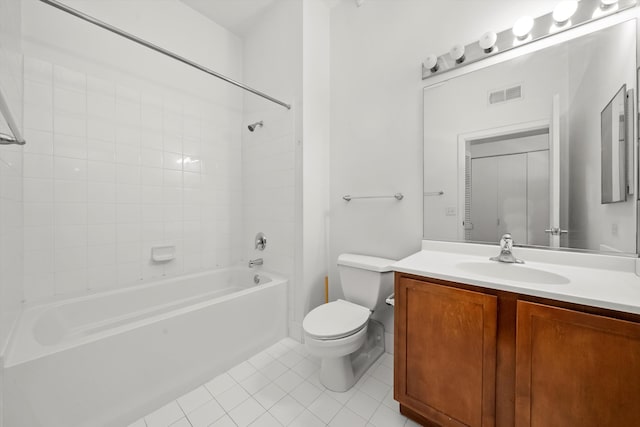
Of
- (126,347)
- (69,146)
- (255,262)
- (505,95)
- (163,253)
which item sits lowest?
(126,347)

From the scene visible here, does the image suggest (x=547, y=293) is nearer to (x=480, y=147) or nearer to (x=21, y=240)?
(x=480, y=147)

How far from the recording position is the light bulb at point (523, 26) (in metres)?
1.23

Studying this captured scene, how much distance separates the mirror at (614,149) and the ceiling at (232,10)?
7.77 ft

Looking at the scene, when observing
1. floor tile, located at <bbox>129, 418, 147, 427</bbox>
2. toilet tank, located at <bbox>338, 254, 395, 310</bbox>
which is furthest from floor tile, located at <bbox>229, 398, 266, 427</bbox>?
toilet tank, located at <bbox>338, 254, 395, 310</bbox>

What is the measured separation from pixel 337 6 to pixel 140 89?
174cm

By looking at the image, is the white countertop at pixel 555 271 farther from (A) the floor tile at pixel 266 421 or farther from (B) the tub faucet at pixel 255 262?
(B) the tub faucet at pixel 255 262

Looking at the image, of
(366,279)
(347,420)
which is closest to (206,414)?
(347,420)

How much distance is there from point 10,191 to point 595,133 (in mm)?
2812

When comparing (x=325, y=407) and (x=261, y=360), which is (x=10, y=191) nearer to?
(x=261, y=360)

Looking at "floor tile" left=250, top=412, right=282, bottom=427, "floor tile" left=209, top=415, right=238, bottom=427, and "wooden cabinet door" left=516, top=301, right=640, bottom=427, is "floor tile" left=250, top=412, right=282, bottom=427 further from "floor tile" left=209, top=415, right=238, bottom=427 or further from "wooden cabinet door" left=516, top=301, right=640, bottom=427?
"wooden cabinet door" left=516, top=301, right=640, bottom=427

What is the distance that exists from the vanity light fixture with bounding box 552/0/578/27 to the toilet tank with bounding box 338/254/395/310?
154cm

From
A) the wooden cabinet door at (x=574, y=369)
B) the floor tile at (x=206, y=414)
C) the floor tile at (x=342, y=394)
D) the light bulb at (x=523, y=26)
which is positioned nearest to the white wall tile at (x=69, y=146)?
the floor tile at (x=206, y=414)

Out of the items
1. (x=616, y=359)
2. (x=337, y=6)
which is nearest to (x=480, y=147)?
(x=616, y=359)

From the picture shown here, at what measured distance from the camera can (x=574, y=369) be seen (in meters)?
0.78
